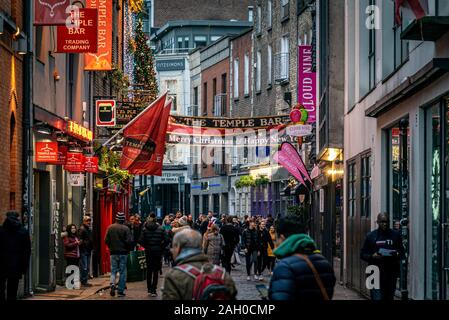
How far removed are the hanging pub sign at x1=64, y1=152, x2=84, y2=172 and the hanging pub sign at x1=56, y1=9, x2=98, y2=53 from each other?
277 cm

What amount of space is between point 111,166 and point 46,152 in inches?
546

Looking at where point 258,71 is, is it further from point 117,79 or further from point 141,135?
point 141,135

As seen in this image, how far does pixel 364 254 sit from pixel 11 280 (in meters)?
5.72

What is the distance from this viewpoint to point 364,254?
20.0 metres

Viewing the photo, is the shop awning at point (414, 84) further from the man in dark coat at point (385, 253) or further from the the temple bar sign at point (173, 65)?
the the temple bar sign at point (173, 65)

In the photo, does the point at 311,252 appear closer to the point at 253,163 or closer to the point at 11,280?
the point at 11,280

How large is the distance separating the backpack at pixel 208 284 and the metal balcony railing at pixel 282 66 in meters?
46.9

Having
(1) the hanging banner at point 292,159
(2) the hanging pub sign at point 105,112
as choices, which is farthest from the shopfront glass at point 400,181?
(1) the hanging banner at point 292,159

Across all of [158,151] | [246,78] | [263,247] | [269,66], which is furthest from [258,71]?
[158,151]

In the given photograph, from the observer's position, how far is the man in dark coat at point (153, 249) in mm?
27406

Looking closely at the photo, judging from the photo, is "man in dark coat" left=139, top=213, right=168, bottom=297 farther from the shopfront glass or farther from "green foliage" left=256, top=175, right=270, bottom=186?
"green foliage" left=256, top=175, right=270, bottom=186

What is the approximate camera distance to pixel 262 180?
60844 mm

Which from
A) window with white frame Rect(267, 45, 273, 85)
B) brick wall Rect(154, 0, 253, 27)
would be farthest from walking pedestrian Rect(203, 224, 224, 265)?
brick wall Rect(154, 0, 253, 27)

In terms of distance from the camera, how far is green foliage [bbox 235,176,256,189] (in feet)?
209
